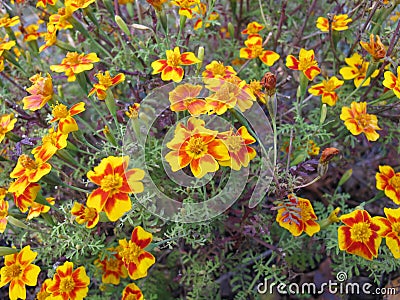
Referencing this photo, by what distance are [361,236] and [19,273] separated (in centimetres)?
95

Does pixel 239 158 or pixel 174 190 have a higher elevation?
pixel 239 158

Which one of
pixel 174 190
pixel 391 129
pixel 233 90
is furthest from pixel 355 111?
pixel 174 190

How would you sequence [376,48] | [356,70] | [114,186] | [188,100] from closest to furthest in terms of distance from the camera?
1. [114,186]
2. [188,100]
3. [376,48]
4. [356,70]

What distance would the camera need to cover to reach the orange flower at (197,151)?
114cm

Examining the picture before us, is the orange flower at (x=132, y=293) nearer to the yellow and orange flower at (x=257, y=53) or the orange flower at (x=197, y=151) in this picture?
the orange flower at (x=197, y=151)

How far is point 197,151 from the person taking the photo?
3.82 feet

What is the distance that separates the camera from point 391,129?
163 cm

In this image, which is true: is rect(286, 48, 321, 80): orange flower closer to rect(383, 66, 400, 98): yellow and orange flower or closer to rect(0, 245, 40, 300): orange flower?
rect(383, 66, 400, 98): yellow and orange flower

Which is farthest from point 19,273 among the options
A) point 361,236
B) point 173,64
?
point 361,236

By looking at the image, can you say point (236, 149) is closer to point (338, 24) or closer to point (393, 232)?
point (393, 232)

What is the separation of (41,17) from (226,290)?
1349mm

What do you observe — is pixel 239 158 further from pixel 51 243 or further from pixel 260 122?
pixel 51 243

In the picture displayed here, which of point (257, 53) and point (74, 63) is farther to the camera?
point (257, 53)

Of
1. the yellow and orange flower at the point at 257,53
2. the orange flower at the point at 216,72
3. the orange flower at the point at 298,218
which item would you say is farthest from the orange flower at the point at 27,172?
the yellow and orange flower at the point at 257,53
